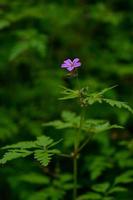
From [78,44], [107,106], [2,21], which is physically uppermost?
[78,44]

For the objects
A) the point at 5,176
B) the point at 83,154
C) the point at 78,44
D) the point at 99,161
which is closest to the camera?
the point at 99,161

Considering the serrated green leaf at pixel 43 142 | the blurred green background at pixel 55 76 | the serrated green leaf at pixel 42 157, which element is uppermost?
the blurred green background at pixel 55 76

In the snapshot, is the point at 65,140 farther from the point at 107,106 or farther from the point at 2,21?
the point at 2,21

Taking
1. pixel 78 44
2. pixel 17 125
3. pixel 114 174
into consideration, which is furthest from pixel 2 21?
pixel 114 174

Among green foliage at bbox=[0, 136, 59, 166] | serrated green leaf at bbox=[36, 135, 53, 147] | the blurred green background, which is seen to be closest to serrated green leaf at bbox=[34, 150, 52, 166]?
green foliage at bbox=[0, 136, 59, 166]

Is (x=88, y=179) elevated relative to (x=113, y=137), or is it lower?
lower

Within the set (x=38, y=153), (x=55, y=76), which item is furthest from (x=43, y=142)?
(x=55, y=76)

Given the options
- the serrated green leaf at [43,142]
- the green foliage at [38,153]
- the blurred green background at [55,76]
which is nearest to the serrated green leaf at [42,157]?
the green foliage at [38,153]

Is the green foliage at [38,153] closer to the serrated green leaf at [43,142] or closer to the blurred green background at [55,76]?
A: the serrated green leaf at [43,142]
